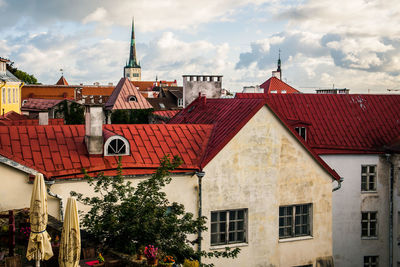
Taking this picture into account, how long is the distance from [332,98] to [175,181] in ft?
51.2

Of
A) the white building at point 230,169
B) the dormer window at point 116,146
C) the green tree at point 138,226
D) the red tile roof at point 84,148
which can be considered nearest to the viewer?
the green tree at point 138,226

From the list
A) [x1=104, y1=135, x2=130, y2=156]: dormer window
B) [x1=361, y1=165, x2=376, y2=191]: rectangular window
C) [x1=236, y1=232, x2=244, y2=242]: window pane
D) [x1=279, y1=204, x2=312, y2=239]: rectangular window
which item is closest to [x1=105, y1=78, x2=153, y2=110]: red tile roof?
[x1=361, y1=165, x2=376, y2=191]: rectangular window

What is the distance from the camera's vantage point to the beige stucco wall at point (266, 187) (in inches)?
730

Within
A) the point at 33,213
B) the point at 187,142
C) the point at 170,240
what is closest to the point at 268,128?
the point at 187,142

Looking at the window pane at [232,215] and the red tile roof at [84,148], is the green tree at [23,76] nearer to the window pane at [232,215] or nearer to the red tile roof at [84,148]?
the red tile roof at [84,148]

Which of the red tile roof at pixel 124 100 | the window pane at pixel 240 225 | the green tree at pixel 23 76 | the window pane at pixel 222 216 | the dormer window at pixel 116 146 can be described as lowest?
the window pane at pixel 240 225

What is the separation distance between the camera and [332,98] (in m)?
30.1

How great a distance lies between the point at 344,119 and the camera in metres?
28.7

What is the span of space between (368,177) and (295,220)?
9.45 meters

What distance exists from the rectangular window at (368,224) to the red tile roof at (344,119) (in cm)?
361

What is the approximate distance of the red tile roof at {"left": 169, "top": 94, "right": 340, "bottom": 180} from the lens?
→ 1870cm

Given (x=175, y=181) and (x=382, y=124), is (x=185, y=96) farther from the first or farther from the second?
(x=175, y=181)

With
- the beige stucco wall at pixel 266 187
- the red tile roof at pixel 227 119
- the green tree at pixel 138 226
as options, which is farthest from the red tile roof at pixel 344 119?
the green tree at pixel 138 226

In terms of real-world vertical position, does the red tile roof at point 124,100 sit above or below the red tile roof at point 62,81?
below
